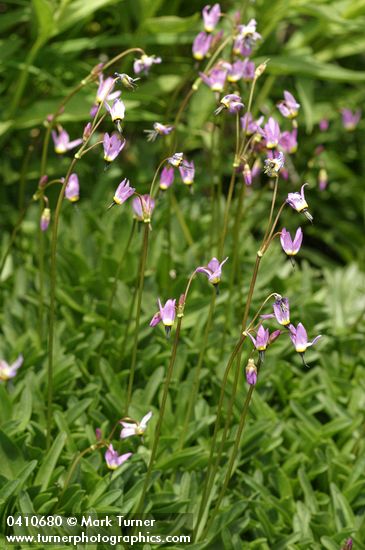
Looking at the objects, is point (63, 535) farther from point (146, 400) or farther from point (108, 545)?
point (146, 400)

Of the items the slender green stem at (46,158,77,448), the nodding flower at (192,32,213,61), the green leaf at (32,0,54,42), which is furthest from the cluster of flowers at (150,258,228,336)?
the green leaf at (32,0,54,42)

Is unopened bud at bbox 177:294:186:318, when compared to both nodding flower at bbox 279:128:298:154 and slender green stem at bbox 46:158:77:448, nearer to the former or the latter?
slender green stem at bbox 46:158:77:448

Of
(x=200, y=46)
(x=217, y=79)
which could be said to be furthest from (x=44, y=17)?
(x=217, y=79)

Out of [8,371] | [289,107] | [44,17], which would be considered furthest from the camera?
[44,17]

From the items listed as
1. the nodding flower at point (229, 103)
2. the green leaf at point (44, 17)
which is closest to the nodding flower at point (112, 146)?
the nodding flower at point (229, 103)

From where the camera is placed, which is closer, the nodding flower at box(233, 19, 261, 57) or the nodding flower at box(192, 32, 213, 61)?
the nodding flower at box(233, 19, 261, 57)

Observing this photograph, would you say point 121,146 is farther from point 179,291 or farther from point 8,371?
point 179,291

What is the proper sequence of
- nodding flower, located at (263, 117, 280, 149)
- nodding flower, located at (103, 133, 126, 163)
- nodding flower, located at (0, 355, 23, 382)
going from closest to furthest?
nodding flower, located at (103, 133, 126, 163), nodding flower, located at (263, 117, 280, 149), nodding flower, located at (0, 355, 23, 382)

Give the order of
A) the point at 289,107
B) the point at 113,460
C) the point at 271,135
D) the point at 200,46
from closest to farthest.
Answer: the point at 271,135, the point at 113,460, the point at 289,107, the point at 200,46
